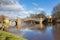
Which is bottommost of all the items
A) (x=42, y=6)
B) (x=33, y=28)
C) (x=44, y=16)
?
(x=33, y=28)

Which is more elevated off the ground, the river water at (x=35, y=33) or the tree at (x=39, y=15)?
the tree at (x=39, y=15)

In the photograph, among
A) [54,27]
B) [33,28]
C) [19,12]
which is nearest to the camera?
[19,12]

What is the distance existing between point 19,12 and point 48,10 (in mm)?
958

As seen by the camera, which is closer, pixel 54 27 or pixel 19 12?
pixel 19 12

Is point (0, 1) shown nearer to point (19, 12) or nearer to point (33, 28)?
point (19, 12)

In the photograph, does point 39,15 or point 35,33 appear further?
point 39,15

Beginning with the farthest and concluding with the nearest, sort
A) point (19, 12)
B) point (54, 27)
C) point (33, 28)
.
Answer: point (54, 27) → point (33, 28) → point (19, 12)

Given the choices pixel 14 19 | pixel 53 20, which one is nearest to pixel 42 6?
pixel 53 20

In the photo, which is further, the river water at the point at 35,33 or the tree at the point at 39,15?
the tree at the point at 39,15

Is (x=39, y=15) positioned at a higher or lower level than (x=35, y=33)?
higher

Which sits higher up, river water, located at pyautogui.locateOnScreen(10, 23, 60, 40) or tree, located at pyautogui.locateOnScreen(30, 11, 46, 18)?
tree, located at pyautogui.locateOnScreen(30, 11, 46, 18)

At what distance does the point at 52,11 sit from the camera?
5230 mm

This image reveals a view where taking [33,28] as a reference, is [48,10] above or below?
above

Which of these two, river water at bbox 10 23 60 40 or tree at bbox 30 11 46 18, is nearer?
river water at bbox 10 23 60 40
